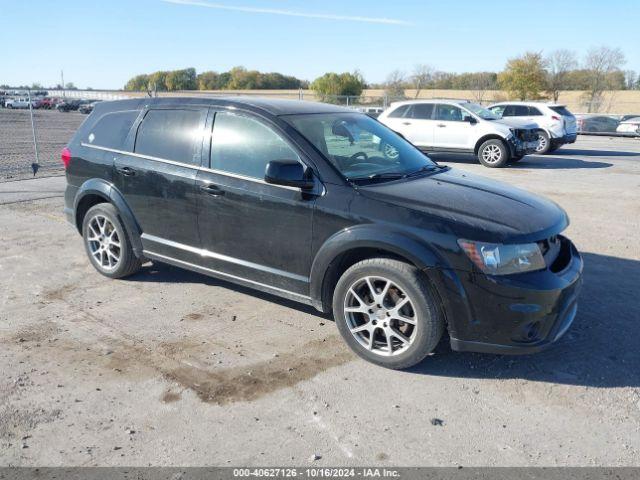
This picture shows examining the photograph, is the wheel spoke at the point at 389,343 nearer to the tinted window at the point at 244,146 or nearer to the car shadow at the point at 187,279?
the car shadow at the point at 187,279

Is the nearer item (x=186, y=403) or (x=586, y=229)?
(x=186, y=403)

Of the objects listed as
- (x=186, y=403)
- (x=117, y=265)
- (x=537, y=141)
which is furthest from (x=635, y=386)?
(x=537, y=141)

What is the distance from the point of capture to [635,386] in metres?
3.66

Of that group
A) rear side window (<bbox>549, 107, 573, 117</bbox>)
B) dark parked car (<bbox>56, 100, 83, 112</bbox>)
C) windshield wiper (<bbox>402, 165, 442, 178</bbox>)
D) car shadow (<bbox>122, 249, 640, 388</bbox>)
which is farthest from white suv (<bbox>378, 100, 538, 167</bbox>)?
dark parked car (<bbox>56, 100, 83, 112</bbox>)

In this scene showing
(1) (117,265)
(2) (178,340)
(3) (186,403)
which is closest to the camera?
(3) (186,403)

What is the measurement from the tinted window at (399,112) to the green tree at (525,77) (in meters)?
38.3

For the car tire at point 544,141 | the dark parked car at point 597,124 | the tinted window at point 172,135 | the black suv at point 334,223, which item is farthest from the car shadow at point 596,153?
the tinted window at point 172,135

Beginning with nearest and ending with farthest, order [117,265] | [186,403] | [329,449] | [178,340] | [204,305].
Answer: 1. [329,449]
2. [186,403]
3. [178,340]
4. [204,305]
5. [117,265]

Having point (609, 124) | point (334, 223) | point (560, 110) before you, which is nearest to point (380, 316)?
point (334, 223)

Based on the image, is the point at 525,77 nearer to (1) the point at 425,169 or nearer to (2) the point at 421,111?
(2) the point at 421,111

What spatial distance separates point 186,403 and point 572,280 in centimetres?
265

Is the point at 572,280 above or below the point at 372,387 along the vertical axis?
above

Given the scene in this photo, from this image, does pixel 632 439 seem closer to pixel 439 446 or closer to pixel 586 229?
pixel 439 446

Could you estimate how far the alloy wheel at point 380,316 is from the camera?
3766 millimetres
